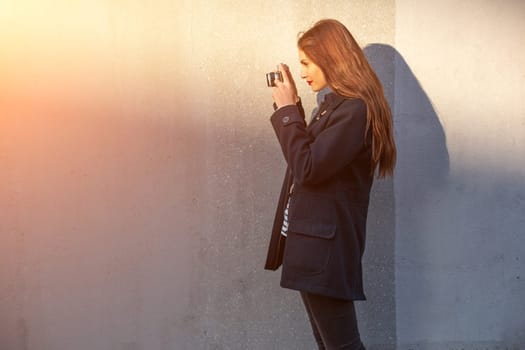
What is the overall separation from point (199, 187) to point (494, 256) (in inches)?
64.5

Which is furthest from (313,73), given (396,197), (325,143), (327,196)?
(396,197)

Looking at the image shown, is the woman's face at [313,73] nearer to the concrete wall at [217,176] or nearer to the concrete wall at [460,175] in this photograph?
the concrete wall at [217,176]

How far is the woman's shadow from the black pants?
46.0 inches

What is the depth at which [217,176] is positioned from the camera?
4141 millimetres

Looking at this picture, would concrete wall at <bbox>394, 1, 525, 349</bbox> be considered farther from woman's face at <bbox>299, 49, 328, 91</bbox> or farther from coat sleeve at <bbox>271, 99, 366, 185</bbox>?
coat sleeve at <bbox>271, 99, 366, 185</bbox>

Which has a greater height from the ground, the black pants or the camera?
the camera

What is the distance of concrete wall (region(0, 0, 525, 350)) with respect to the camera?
3.92 meters

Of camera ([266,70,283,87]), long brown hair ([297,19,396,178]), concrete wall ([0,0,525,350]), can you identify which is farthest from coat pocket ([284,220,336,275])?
concrete wall ([0,0,525,350])

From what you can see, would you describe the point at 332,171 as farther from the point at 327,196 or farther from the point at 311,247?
the point at 311,247

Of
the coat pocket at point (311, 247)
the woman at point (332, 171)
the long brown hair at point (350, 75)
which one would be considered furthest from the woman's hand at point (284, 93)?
the coat pocket at point (311, 247)

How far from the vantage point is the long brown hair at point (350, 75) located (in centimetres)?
317

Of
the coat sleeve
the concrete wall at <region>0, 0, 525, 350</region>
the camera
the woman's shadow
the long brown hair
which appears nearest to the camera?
the coat sleeve

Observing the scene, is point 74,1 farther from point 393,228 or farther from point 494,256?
point 494,256

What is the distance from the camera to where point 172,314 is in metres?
4.12
